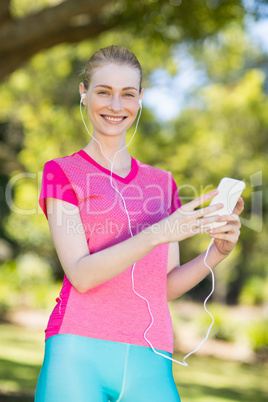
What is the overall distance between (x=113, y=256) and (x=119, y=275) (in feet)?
0.56

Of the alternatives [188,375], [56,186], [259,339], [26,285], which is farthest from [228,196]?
[26,285]

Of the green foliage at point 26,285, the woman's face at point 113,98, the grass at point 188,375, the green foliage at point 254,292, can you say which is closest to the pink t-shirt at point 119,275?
the woman's face at point 113,98

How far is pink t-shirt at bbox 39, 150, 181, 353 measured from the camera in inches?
67.4

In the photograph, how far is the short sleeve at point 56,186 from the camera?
1.77m

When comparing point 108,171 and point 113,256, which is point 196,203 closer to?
point 113,256

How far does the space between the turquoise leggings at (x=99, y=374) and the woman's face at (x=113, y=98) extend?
0.73 metres

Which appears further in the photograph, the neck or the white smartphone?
the neck

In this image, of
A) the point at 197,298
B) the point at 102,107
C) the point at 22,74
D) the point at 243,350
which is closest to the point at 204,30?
the point at 102,107

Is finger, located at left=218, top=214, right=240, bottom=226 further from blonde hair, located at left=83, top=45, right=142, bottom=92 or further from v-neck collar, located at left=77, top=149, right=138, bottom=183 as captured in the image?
blonde hair, located at left=83, top=45, right=142, bottom=92

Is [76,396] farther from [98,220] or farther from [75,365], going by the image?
[98,220]

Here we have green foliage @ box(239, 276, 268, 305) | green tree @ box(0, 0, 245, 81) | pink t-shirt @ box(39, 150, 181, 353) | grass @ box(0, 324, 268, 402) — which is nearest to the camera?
pink t-shirt @ box(39, 150, 181, 353)

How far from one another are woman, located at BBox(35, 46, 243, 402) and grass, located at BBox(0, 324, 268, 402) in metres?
4.19

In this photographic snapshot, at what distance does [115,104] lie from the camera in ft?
6.18

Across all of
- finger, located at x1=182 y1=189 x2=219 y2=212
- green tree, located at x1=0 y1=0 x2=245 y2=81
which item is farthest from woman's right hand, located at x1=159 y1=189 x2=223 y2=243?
green tree, located at x1=0 y1=0 x2=245 y2=81
